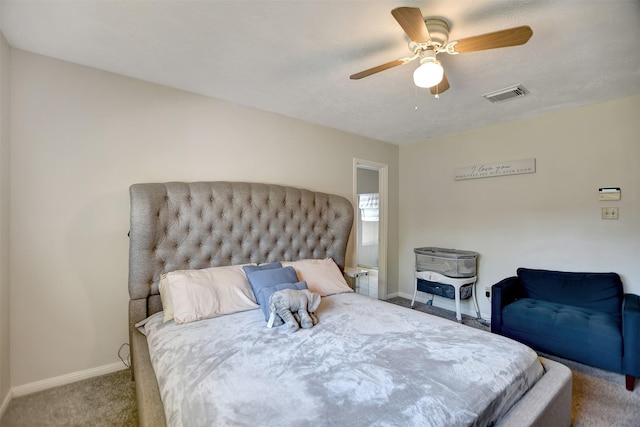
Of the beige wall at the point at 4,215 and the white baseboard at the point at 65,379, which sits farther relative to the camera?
the white baseboard at the point at 65,379

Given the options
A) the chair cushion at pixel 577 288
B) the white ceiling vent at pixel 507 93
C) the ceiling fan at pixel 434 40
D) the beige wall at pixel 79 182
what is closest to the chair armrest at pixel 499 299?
the chair cushion at pixel 577 288

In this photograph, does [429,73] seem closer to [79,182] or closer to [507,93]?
[507,93]

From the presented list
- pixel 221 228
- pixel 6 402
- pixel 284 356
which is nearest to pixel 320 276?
pixel 221 228

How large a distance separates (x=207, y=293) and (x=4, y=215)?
54.5 inches

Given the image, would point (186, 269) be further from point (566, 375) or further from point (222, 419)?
point (566, 375)

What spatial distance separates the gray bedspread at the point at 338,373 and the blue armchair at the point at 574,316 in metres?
1.12

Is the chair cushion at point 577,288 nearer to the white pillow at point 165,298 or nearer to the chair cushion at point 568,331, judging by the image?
the chair cushion at point 568,331

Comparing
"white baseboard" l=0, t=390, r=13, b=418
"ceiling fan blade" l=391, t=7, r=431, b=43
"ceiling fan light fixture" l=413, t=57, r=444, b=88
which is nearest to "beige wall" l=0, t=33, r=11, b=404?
"white baseboard" l=0, t=390, r=13, b=418

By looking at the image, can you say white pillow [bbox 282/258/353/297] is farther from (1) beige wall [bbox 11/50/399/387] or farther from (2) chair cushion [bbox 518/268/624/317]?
(2) chair cushion [bbox 518/268/624/317]

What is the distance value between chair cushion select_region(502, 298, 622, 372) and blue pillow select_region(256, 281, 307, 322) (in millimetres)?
2013

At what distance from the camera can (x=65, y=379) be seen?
2.17 m

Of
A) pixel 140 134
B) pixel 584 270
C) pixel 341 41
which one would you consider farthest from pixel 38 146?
pixel 584 270

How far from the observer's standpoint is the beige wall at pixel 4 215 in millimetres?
1873

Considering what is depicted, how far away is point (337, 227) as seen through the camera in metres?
3.43
